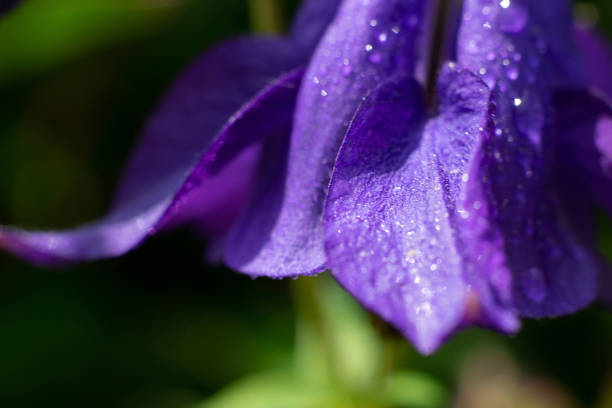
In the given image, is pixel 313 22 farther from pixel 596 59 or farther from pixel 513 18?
pixel 596 59

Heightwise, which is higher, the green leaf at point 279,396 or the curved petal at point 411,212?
the curved petal at point 411,212

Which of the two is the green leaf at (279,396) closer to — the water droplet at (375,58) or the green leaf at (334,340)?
the green leaf at (334,340)

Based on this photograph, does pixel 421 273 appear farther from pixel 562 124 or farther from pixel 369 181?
pixel 562 124

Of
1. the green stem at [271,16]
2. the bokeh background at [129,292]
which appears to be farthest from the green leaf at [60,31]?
the green stem at [271,16]

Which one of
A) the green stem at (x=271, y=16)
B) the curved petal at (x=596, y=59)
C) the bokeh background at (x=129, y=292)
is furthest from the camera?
the bokeh background at (x=129, y=292)

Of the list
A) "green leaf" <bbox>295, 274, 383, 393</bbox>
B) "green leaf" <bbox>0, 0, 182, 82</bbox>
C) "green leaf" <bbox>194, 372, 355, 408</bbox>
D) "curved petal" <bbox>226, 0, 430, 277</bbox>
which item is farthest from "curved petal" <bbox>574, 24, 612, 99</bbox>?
"green leaf" <bbox>0, 0, 182, 82</bbox>

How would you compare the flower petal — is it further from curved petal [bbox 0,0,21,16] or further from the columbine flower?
curved petal [bbox 0,0,21,16]

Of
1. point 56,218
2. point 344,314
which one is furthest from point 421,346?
point 56,218

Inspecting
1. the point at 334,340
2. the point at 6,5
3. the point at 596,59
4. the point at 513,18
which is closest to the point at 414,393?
the point at 334,340
